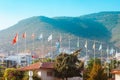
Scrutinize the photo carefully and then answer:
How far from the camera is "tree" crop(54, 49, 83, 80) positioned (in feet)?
204

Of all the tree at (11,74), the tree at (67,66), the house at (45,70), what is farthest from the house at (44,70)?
the tree at (11,74)

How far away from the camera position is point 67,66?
204 feet

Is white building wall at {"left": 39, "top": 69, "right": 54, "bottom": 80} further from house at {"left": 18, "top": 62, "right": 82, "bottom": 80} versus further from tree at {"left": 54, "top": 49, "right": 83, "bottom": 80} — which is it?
tree at {"left": 54, "top": 49, "right": 83, "bottom": 80}

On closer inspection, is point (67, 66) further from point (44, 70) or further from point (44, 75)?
point (44, 75)

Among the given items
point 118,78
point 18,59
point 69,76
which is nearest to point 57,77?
point 69,76

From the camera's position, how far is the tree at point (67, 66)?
6228 centimetres

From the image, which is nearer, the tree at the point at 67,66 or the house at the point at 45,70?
the tree at the point at 67,66

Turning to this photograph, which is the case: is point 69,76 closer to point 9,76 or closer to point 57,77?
point 57,77

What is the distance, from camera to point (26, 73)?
62.4 m

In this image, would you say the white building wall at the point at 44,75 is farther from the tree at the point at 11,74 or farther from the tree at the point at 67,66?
the tree at the point at 11,74

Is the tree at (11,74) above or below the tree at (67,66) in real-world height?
below

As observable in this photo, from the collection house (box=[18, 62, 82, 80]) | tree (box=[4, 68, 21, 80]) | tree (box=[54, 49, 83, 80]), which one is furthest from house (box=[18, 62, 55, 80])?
tree (box=[4, 68, 21, 80])

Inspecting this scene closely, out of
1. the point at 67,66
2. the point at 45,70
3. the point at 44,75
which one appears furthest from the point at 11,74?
the point at 67,66

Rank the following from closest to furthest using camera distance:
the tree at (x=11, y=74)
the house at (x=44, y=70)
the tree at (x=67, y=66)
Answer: the tree at (x=11, y=74) < the tree at (x=67, y=66) < the house at (x=44, y=70)
